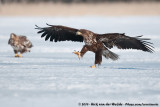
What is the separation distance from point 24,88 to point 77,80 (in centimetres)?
95

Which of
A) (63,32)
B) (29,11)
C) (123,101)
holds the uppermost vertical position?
(29,11)

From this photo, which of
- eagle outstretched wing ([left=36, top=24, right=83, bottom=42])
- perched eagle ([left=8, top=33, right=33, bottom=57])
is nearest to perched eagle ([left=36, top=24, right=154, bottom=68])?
eagle outstretched wing ([left=36, top=24, right=83, bottom=42])

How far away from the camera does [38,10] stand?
3981 centimetres

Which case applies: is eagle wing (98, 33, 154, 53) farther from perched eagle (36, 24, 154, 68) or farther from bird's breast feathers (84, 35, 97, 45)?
bird's breast feathers (84, 35, 97, 45)

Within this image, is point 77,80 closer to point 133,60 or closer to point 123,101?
point 123,101

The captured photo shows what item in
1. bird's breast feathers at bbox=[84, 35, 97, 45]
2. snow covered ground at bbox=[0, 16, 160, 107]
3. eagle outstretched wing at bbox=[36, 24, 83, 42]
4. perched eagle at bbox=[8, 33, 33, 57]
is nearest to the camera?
snow covered ground at bbox=[0, 16, 160, 107]

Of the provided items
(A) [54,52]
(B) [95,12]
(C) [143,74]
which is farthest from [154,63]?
(B) [95,12]

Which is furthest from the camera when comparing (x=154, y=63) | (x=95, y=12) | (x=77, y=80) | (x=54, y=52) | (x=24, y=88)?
(x=95, y=12)

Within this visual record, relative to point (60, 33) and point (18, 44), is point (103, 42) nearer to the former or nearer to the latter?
point (60, 33)

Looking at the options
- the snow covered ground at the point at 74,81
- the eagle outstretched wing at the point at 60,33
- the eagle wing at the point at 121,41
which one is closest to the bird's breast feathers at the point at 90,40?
the eagle wing at the point at 121,41

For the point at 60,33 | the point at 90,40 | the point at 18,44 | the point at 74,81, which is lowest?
the point at 74,81

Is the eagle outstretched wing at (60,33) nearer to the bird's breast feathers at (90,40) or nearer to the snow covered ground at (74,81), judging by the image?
the snow covered ground at (74,81)

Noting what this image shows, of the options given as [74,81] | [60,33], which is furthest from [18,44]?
[74,81]

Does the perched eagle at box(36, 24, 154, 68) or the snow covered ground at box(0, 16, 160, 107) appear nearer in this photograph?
the snow covered ground at box(0, 16, 160, 107)
